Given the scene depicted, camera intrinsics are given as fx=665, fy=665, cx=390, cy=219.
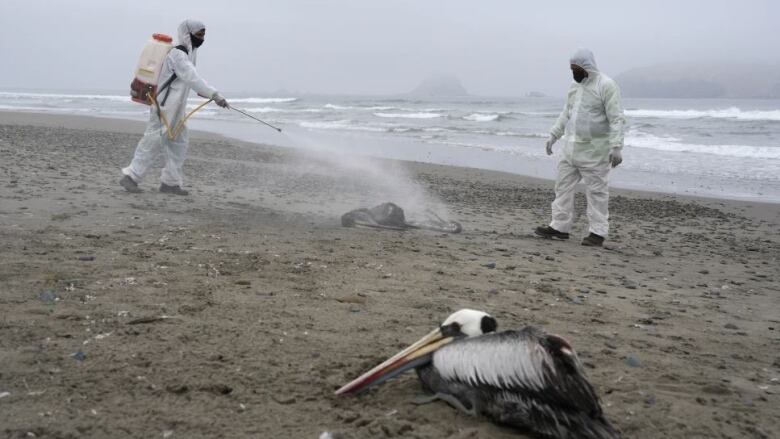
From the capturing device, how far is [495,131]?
33.8 meters

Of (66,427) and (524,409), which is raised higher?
(524,409)

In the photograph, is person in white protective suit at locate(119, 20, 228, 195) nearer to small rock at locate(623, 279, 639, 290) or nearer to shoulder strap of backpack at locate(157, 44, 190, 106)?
shoulder strap of backpack at locate(157, 44, 190, 106)

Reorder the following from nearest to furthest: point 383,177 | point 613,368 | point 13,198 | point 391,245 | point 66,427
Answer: point 66,427
point 613,368
point 391,245
point 13,198
point 383,177

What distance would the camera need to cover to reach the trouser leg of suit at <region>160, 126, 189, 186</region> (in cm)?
984

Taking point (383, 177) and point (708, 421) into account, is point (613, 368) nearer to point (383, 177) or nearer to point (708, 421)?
point (708, 421)

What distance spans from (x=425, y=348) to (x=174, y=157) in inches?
289

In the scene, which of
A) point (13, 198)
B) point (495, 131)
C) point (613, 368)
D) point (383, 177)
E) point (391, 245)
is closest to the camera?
point (613, 368)

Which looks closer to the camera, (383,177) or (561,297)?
(561,297)

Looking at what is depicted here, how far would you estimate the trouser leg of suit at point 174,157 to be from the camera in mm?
9836

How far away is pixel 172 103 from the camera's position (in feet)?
31.7

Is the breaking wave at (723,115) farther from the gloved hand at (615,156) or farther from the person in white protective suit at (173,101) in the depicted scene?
the person in white protective suit at (173,101)

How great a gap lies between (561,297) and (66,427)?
4146mm

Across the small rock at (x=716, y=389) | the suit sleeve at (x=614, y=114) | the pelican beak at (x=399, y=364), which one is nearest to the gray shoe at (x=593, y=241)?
the suit sleeve at (x=614, y=114)

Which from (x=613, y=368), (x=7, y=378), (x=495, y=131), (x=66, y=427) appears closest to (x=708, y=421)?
(x=613, y=368)
